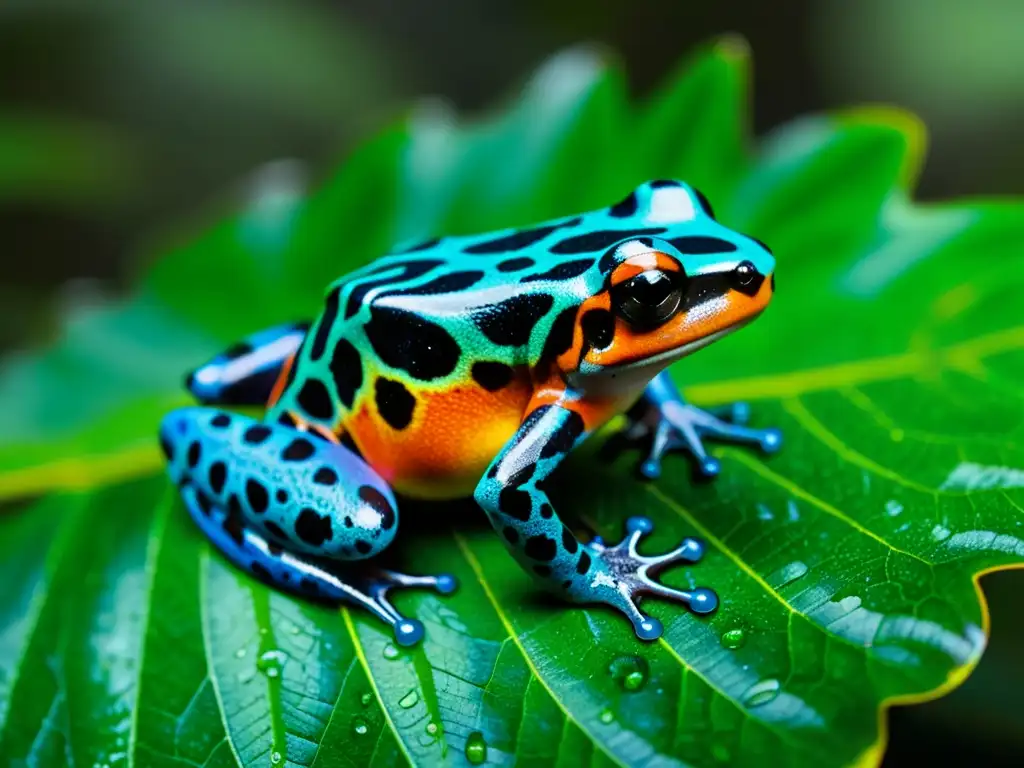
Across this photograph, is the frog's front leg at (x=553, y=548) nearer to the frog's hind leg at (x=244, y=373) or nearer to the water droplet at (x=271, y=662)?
the water droplet at (x=271, y=662)

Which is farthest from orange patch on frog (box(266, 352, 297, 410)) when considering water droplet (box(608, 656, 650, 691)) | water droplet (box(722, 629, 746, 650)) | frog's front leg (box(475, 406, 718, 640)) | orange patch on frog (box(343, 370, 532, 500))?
water droplet (box(722, 629, 746, 650))

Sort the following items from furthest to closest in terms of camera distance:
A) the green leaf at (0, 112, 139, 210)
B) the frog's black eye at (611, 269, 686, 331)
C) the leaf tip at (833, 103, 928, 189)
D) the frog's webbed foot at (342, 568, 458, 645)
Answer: the green leaf at (0, 112, 139, 210), the leaf tip at (833, 103, 928, 189), the frog's webbed foot at (342, 568, 458, 645), the frog's black eye at (611, 269, 686, 331)

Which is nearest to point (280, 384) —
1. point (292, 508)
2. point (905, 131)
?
point (292, 508)

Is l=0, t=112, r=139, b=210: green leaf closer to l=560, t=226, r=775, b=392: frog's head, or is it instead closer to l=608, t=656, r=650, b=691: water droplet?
l=560, t=226, r=775, b=392: frog's head

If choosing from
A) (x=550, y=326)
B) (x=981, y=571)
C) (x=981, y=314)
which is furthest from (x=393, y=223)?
(x=981, y=571)

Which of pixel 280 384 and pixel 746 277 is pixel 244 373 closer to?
pixel 280 384

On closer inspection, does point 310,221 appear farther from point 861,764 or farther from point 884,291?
point 861,764

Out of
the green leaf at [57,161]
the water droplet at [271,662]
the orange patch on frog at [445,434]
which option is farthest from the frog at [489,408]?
the green leaf at [57,161]
